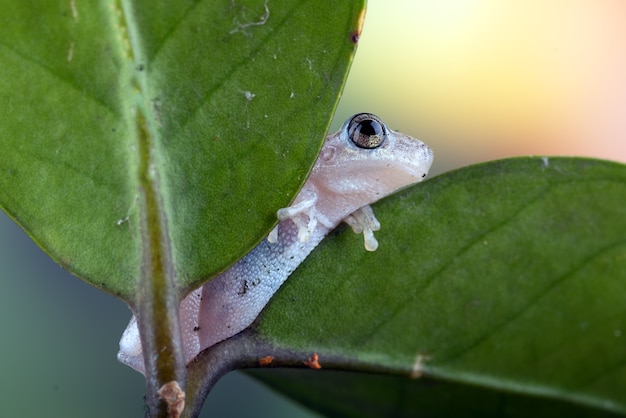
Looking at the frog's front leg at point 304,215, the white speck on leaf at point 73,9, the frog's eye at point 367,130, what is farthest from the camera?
the frog's eye at point 367,130

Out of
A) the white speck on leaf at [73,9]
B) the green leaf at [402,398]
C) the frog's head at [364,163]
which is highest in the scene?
the frog's head at [364,163]

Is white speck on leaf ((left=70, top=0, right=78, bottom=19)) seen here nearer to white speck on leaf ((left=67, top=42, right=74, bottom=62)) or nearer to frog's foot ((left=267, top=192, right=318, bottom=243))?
white speck on leaf ((left=67, top=42, right=74, bottom=62))

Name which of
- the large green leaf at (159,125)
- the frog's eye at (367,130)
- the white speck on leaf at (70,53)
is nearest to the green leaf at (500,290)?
the large green leaf at (159,125)

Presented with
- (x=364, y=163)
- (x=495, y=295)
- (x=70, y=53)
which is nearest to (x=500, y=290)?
(x=495, y=295)

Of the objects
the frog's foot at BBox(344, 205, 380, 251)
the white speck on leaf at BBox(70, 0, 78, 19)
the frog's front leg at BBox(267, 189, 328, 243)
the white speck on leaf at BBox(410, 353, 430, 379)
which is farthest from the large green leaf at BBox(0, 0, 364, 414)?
the frog's front leg at BBox(267, 189, 328, 243)

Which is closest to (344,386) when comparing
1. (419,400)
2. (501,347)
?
(419,400)

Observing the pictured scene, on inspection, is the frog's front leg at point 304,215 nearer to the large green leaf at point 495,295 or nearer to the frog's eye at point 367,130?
the frog's eye at point 367,130

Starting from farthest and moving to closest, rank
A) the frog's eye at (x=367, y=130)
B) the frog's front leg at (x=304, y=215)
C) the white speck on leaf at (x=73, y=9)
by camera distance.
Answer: the frog's eye at (x=367, y=130), the frog's front leg at (x=304, y=215), the white speck on leaf at (x=73, y=9)

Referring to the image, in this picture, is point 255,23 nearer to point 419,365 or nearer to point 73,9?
point 73,9
